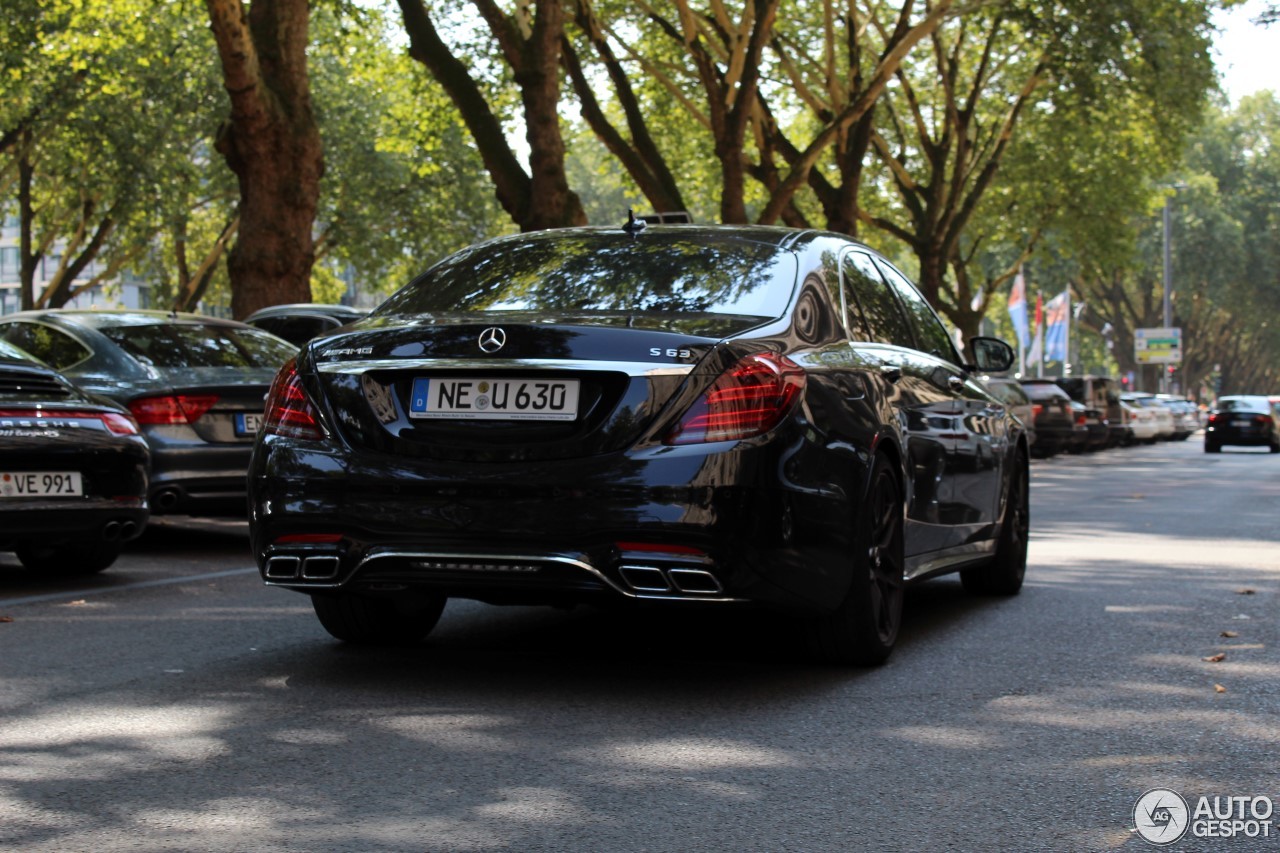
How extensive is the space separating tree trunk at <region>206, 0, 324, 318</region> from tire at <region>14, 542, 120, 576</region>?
31.0ft

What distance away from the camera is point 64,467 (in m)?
8.51

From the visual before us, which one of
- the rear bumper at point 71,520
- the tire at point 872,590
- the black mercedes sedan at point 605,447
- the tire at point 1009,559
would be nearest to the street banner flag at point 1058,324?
the tire at point 1009,559

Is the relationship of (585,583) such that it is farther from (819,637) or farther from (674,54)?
(674,54)

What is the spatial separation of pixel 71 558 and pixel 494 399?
4.51 metres

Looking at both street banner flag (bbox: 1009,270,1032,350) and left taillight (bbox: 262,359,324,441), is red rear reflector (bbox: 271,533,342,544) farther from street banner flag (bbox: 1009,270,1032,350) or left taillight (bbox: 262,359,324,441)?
street banner flag (bbox: 1009,270,1032,350)

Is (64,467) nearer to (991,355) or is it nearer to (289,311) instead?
(991,355)

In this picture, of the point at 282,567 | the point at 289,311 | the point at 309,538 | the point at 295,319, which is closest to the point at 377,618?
the point at 282,567

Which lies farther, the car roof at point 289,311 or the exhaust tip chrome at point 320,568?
the car roof at point 289,311

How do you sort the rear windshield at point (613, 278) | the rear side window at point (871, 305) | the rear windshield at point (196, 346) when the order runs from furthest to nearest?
the rear windshield at point (196, 346) → the rear side window at point (871, 305) → the rear windshield at point (613, 278)

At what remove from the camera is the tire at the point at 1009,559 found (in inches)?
340

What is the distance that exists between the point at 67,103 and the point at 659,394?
1349 inches

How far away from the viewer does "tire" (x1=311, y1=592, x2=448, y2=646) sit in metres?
6.58

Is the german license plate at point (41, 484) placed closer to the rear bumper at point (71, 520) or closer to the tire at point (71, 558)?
the rear bumper at point (71, 520)

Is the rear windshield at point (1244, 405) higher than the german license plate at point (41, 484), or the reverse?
the german license plate at point (41, 484)
